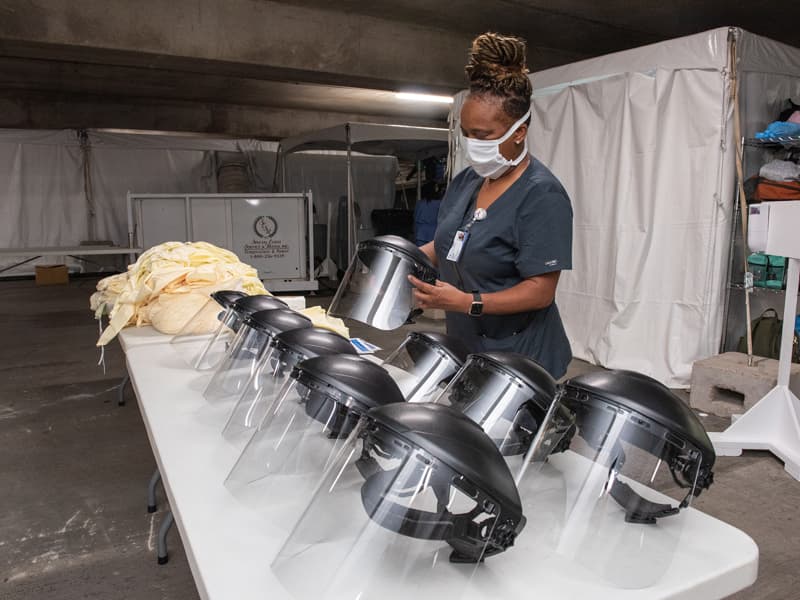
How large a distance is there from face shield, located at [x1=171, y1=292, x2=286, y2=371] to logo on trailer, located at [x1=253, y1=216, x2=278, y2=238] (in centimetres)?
660

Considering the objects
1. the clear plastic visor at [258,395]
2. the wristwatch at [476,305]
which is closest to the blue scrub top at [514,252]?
the wristwatch at [476,305]

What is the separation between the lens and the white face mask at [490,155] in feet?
5.54

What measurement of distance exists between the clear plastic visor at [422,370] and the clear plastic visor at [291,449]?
268mm

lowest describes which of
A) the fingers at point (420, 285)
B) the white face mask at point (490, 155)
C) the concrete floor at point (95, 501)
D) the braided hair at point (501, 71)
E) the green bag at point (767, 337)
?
the concrete floor at point (95, 501)

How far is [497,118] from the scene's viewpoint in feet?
5.41

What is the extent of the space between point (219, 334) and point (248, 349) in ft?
1.49

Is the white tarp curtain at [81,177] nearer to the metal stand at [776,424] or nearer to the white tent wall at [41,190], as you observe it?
the white tent wall at [41,190]

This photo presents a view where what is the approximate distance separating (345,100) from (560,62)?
17.0 ft

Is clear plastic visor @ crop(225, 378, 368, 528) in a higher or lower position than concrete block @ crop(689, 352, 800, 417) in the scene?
higher

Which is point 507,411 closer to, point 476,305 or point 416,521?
point 416,521

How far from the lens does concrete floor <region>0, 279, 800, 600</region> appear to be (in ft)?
7.27

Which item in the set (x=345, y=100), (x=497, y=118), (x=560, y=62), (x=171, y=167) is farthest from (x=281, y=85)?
(x=497, y=118)

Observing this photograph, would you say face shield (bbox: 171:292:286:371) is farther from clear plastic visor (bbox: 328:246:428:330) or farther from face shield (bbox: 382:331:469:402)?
face shield (bbox: 382:331:469:402)

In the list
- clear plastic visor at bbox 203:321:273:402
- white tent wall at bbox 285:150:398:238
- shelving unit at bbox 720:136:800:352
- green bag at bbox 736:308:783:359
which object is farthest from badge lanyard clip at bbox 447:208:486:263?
white tent wall at bbox 285:150:398:238
